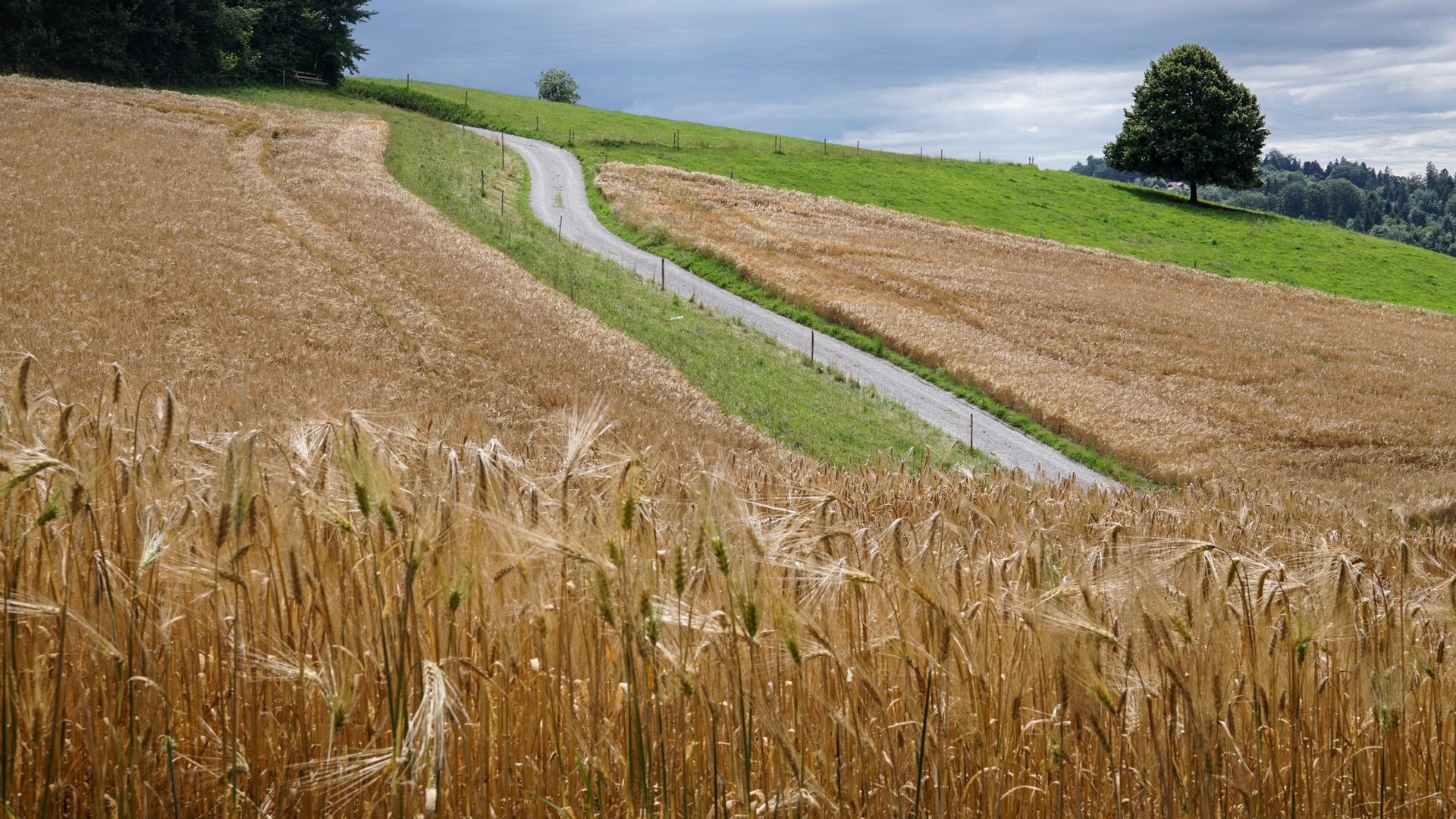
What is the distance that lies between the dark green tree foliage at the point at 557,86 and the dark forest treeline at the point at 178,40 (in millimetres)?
53842

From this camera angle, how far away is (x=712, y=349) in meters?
27.2

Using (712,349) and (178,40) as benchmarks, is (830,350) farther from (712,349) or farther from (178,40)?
(178,40)

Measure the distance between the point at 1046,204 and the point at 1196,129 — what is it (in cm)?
2114

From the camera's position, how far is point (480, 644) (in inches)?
93.7

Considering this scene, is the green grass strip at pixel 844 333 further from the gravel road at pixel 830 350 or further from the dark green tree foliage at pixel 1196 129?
the dark green tree foliage at pixel 1196 129

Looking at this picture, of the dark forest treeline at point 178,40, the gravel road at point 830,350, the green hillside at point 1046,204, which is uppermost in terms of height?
the dark forest treeline at point 178,40

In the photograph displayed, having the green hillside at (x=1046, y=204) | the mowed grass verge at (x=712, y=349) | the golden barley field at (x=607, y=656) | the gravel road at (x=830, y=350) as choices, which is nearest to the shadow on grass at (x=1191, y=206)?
the green hillside at (x=1046, y=204)

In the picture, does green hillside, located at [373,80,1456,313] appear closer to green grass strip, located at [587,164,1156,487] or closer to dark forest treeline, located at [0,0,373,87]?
dark forest treeline, located at [0,0,373,87]

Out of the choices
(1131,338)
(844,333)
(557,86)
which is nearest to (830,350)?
(844,333)

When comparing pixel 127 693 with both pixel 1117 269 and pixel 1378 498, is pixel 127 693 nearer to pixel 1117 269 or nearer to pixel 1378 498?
pixel 1378 498

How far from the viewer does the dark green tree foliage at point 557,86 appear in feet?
427

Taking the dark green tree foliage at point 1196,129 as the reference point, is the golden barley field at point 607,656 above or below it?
below

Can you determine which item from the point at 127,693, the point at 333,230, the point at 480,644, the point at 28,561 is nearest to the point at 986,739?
the point at 480,644

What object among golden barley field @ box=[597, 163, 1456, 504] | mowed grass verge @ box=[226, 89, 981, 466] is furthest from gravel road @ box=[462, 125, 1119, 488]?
golden barley field @ box=[597, 163, 1456, 504]
